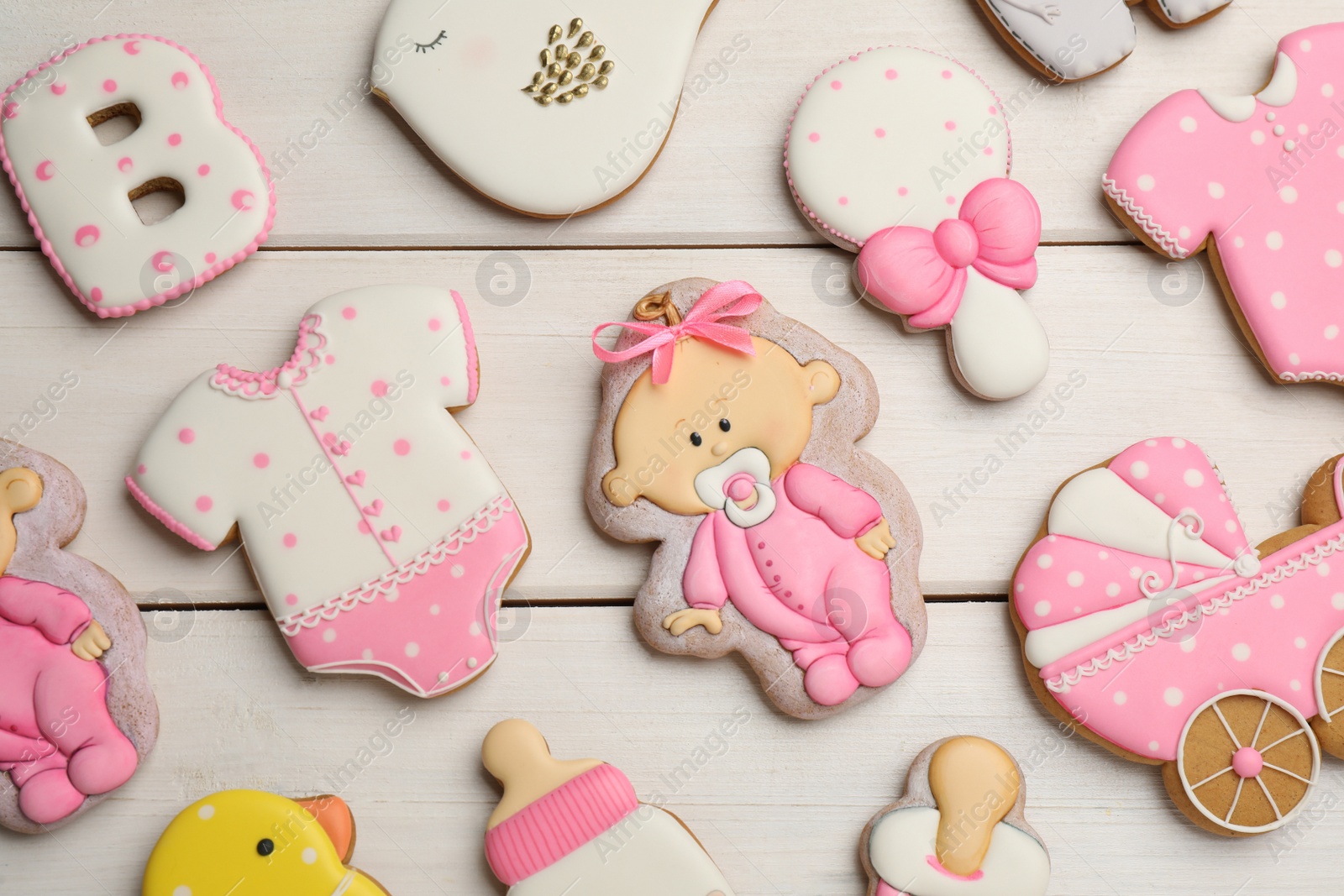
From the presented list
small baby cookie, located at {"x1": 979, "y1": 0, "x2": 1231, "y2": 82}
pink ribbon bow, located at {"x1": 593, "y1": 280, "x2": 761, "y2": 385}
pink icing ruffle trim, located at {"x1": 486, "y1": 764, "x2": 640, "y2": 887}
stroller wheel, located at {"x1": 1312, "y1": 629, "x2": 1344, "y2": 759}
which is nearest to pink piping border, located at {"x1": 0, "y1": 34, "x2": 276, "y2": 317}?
pink ribbon bow, located at {"x1": 593, "y1": 280, "x2": 761, "y2": 385}

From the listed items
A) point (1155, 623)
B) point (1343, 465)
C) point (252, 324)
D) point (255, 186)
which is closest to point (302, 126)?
point (255, 186)

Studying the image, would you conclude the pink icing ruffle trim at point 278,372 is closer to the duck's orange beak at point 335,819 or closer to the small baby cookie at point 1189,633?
the duck's orange beak at point 335,819

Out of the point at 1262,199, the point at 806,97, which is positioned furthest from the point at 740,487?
the point at 1262,199

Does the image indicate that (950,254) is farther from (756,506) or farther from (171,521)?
(171,521)

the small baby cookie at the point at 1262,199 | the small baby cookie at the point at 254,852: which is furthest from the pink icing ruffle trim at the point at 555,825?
the small baby cookie at the point at 1262,199

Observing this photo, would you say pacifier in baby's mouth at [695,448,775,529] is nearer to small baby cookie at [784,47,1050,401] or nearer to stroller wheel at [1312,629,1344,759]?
small baby cookie at [784,47,1050,401]
